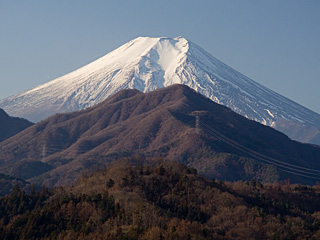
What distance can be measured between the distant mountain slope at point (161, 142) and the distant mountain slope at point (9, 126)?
11.3 meters

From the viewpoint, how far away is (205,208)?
59625mm

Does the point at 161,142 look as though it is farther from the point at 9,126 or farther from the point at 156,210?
the point at 156,210

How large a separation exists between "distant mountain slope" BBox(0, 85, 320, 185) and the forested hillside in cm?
4176

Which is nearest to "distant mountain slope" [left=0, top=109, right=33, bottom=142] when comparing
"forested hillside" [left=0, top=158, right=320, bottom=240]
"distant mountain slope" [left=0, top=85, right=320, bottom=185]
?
"distant mountain slope" [left=0, top=85, right=320, bottom=185]

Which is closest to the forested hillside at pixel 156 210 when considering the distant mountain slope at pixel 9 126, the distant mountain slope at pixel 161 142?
the distant mountain slope at pixel 161 142

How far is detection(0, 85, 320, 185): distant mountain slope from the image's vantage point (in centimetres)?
11944

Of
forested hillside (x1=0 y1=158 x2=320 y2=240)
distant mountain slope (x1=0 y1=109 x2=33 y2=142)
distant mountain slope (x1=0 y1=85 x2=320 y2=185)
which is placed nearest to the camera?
forested hillside (x1=0 y1=158 x2=320 y2=240)

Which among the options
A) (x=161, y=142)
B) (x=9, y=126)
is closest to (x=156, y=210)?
(x=161, y=142)

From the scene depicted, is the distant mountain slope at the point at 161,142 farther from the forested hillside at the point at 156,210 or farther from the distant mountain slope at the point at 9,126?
the forested hillside at the point at 156,210

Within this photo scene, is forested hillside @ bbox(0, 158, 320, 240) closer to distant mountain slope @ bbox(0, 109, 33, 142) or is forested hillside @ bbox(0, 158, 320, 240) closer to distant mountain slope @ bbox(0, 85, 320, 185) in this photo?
distant mountain slope @ bbox(0, 85, 320, 185)

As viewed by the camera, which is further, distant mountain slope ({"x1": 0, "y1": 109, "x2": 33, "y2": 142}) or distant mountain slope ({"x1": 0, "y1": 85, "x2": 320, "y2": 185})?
distant mountain slope ({"x1": 0, "y1": 109, "x2": 33, "y2": 142})

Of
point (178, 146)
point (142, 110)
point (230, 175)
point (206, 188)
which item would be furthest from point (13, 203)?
point (142, 110)

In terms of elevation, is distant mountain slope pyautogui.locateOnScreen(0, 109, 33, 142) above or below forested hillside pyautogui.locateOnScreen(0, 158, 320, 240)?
below

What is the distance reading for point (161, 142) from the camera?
438 ft
